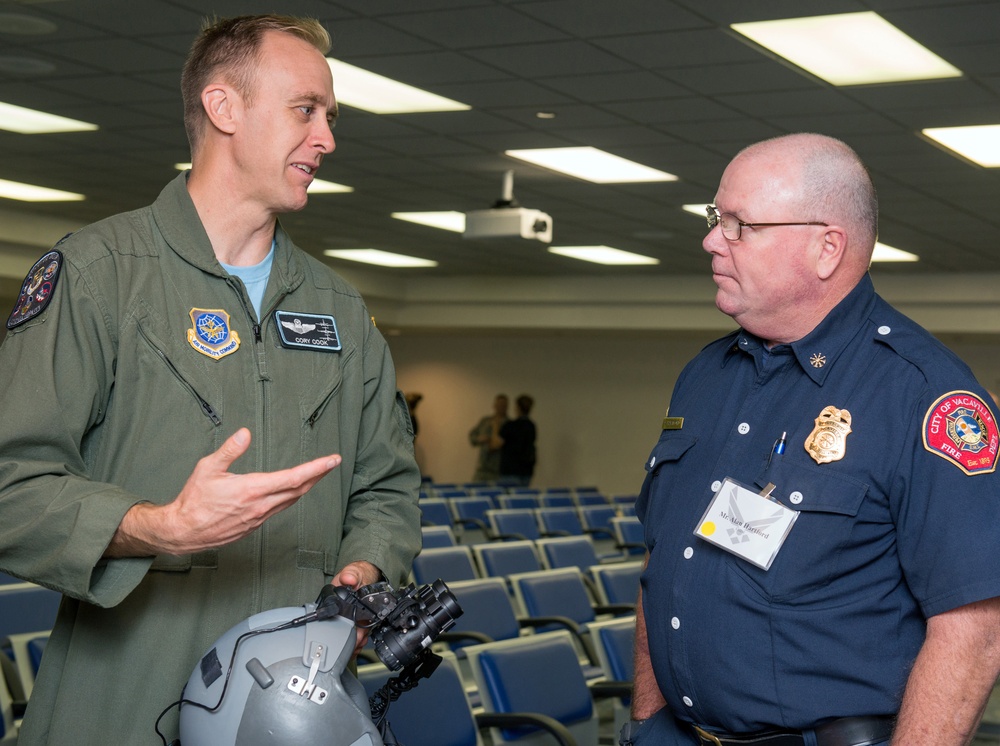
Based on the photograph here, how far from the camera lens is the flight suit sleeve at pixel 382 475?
1850mm

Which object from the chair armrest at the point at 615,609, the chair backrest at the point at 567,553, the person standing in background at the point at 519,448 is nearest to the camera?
the chair armrest at the point at 615,609

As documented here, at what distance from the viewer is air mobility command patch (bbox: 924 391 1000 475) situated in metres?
1.62

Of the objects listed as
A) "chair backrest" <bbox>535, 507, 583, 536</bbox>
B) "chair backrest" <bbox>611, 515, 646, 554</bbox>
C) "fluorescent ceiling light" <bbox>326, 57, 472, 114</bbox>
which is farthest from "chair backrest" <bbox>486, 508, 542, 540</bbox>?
"fluorescent ceiling light" <bbox>326, 57, 472, 114</bbox>

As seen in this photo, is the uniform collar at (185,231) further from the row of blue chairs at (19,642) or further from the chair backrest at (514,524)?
the chair backrest at (514,524)

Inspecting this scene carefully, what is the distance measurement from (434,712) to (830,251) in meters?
1.73

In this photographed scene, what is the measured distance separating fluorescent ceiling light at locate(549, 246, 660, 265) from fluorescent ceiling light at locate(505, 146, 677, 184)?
11.4 feet

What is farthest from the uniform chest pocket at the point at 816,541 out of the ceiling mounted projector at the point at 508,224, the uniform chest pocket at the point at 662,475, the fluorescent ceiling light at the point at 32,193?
the fluorescent ceiling light at the point at 32,193

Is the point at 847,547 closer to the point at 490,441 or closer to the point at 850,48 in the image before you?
the point at 850,48

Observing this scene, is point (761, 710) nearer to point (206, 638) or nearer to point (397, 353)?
A: point (206, 638)

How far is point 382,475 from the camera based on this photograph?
1907 mm

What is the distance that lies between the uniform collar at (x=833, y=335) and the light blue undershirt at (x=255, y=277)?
87 cm

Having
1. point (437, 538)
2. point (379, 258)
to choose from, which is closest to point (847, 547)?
point (437, 538)

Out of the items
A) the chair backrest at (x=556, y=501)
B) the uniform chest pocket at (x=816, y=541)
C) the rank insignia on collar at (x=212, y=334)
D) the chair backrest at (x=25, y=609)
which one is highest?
the rank insignia on collar at (x=212, y=334)

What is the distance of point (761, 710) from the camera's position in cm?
168
